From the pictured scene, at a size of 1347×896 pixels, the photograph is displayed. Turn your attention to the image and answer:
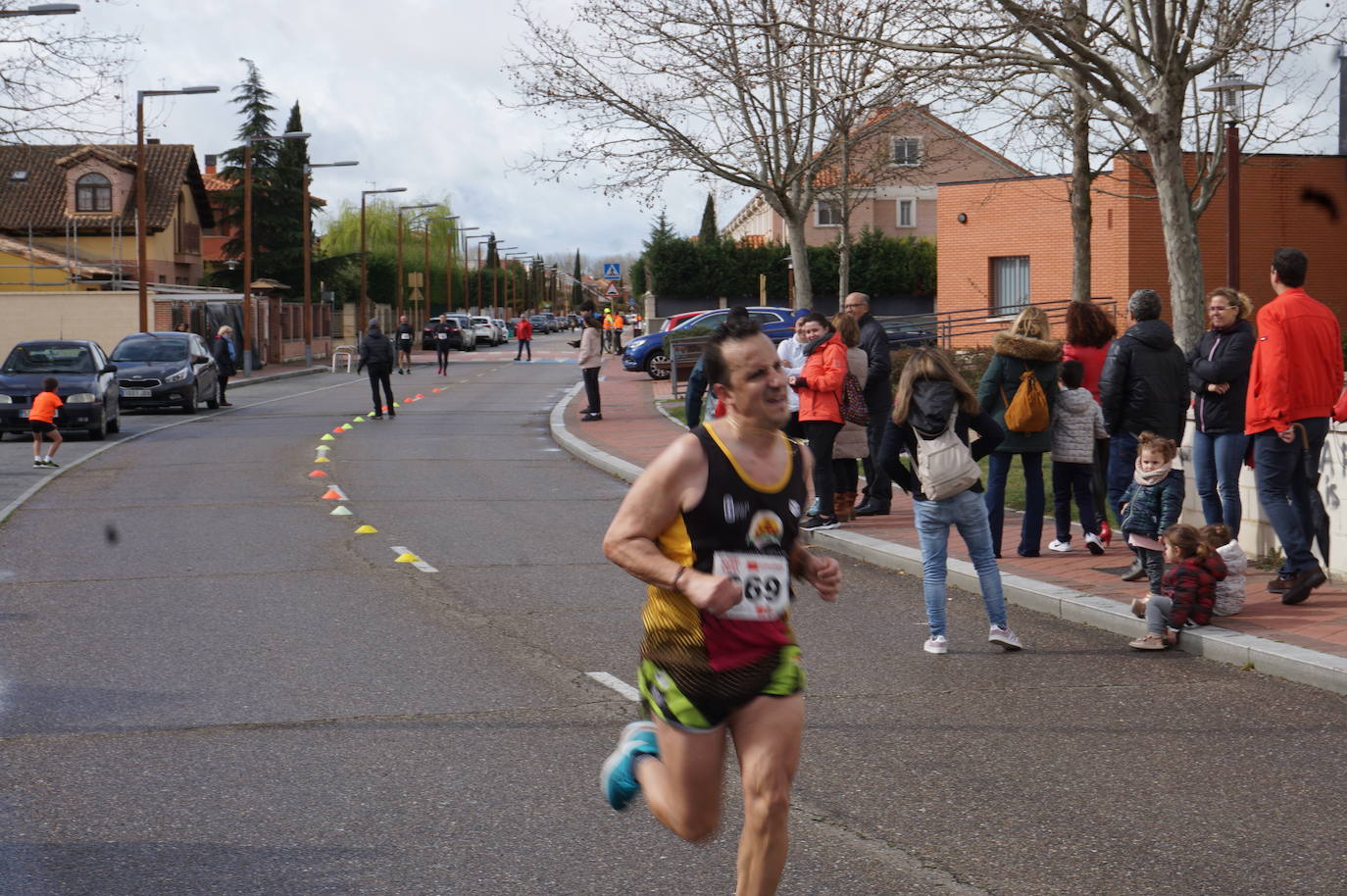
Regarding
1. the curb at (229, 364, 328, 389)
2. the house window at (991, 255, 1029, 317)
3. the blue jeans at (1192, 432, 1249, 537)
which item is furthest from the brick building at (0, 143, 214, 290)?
the blue jeans at (1192, 432, 1249, 537)

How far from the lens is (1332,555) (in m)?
9.48

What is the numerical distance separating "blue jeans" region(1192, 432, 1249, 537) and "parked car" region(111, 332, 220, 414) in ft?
75.8

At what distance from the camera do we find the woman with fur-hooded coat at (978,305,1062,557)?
1039 cm

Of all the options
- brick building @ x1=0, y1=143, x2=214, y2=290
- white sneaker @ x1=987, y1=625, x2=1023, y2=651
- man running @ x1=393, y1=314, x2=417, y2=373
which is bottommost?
white sneaker @ x1=987, y1=625, x2=1023, y2=651

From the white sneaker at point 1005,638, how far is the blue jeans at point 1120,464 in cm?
257

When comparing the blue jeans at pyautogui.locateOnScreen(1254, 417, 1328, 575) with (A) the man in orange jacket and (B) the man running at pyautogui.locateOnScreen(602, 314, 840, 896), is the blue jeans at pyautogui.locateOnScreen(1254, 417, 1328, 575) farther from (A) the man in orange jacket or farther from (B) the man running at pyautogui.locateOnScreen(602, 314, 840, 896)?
(B) the man running at pyautogui.locateOnScreen(602, 314, 840, 896)

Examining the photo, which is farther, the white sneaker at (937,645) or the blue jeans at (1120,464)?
the blue jeans at (1120,464)

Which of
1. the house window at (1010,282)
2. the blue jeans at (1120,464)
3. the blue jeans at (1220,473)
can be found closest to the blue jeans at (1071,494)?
the blue jeans at (1120,464)

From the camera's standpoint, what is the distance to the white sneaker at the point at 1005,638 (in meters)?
8.05

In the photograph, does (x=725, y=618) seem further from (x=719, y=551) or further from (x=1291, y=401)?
(x=1291, y=401)

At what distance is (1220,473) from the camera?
31.5 feet

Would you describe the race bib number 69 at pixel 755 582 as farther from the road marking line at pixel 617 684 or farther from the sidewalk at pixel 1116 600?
the sidewalk at pixel 1116 600

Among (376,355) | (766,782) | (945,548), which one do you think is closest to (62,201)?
(376,355)

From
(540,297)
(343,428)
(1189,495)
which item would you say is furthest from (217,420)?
(540,297)
